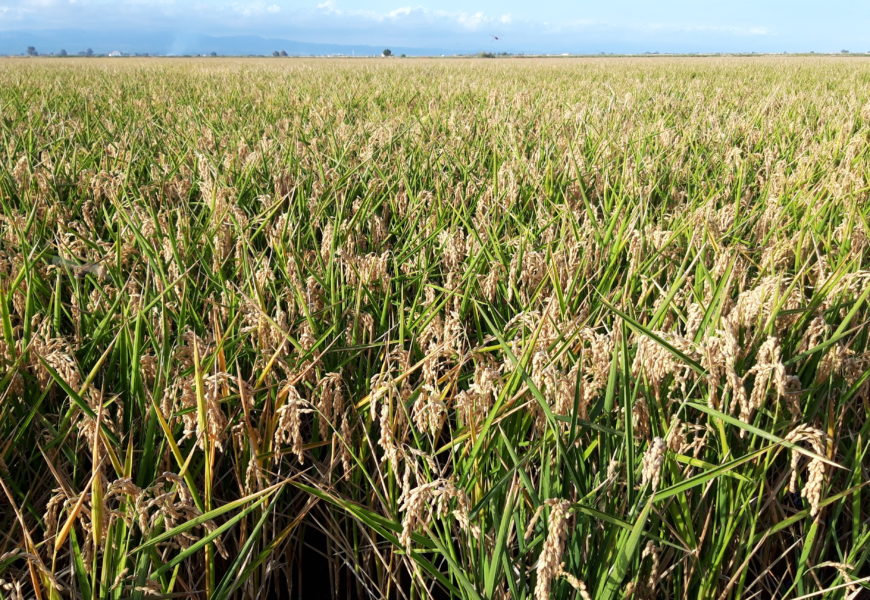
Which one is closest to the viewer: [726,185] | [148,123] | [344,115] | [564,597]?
[564,597]

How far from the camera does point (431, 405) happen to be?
98 centimetres

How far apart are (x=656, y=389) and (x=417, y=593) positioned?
0.54 m

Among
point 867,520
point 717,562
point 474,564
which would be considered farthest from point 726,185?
point 474,564

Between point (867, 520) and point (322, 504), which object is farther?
point (322, 504)

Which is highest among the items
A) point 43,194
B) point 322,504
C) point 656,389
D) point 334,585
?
point 43,194

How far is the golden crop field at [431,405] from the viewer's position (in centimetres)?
92

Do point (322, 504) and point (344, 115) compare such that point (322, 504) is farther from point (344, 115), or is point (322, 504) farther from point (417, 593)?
point (344, 115)

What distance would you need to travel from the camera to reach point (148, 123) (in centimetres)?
430

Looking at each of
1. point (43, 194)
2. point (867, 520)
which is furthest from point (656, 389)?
point (43, 194)

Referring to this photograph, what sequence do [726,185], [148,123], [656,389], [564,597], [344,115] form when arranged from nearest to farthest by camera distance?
[564,597] → [656,389] → [726,185] → [148,123] → [344,115]

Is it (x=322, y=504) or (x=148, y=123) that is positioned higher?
(x=148, y=123)

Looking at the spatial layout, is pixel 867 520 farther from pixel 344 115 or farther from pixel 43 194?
pixel 344 115

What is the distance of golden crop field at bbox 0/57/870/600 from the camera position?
0.92m

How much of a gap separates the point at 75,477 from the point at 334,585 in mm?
500
